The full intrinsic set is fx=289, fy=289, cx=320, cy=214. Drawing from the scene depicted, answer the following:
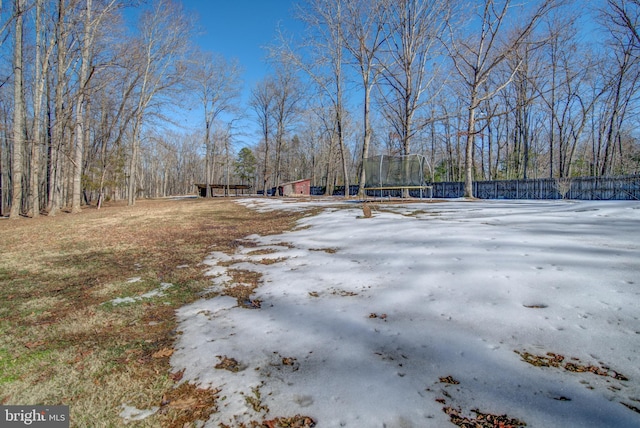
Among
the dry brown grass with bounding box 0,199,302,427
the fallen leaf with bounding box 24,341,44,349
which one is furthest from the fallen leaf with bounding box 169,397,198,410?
the fallen leaf with bounding box 24,341,44,349

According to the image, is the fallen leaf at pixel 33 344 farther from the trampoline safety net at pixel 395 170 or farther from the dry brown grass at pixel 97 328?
the trampoline safety net at pixel 395 170

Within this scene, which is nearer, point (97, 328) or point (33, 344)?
point (33, 344)

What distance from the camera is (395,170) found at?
1047cm

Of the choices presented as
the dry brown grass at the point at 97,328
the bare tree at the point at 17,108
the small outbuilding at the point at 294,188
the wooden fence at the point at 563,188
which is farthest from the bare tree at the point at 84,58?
the wooden fence at the point at 563,188

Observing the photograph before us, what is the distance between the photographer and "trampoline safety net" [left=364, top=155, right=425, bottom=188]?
1019cm

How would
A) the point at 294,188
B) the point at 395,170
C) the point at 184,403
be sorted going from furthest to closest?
1. the point at 294,188
2. the point at 395,170
3. the point at 184,403

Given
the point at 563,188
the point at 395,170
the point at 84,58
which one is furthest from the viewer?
the point at 563,188

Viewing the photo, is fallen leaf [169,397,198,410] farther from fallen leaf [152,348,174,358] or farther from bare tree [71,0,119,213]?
bare tree [71,0,119,213]

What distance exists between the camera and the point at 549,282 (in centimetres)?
257

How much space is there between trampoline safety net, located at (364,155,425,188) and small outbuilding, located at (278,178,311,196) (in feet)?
73.7

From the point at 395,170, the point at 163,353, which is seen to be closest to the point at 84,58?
the point at 395,170

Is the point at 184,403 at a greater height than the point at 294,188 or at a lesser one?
lesser

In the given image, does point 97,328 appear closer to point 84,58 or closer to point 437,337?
point 437,337

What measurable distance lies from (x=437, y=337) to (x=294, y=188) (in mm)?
32533
